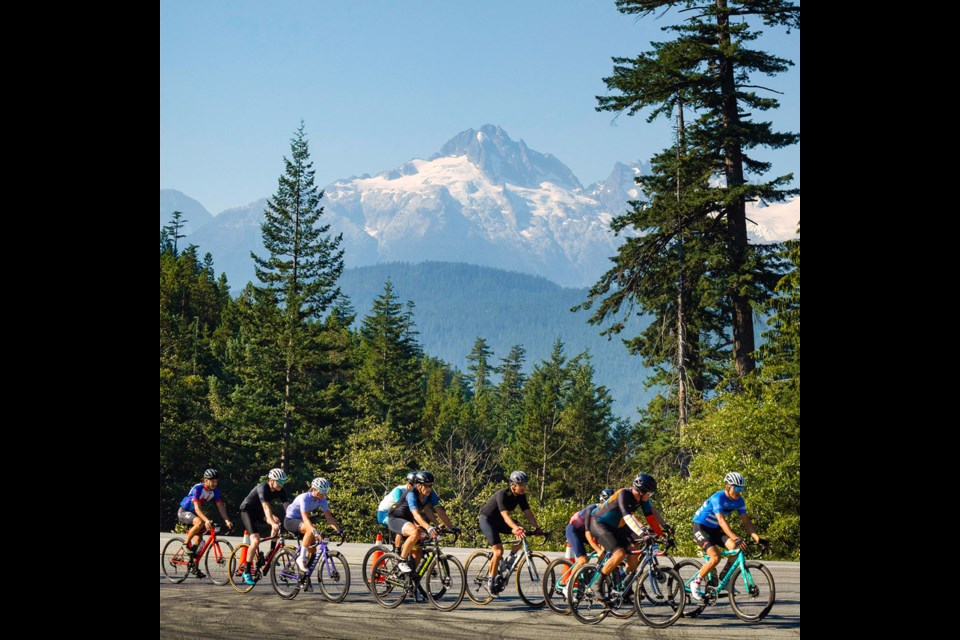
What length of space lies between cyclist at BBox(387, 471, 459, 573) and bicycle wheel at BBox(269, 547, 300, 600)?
7.70 ft

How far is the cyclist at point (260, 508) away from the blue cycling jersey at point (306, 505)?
17 centimetres

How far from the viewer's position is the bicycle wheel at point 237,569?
65.5ft

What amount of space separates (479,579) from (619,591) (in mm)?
2941

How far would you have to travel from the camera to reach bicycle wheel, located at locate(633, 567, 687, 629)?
15.6 meters

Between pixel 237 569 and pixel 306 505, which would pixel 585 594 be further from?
pixel 237 569

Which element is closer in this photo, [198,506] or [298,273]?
[198,506]

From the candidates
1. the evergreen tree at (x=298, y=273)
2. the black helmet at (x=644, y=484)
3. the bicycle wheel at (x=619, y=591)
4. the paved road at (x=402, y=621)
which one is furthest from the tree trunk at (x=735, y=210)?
the evergreen tree at (x=298, y=273)

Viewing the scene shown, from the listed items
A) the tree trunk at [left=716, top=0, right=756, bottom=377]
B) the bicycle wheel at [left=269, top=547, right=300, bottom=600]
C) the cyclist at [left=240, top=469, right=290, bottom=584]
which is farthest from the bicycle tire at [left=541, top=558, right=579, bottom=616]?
the tree trunk at [left=716, top=0, right=756, bottom=377]

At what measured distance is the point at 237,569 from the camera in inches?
790

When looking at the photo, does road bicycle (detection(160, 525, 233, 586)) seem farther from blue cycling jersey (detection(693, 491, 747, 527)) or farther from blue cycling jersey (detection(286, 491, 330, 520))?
blue cycling jersey (detection(693, 491, 747, 527))

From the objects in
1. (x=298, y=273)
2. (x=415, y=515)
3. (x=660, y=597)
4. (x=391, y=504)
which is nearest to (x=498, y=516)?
(x=415, y=515)

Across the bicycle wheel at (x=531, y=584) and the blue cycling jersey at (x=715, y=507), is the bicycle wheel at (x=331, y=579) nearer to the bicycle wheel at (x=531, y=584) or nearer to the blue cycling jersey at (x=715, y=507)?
the bicycle wheel at (x=531, y=584)
